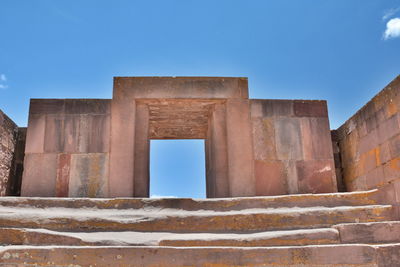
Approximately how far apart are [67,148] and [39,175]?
660 mm

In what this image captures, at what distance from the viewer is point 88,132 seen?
7.36 meters

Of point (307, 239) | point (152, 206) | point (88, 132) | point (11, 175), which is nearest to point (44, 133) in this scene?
point (88, 132)

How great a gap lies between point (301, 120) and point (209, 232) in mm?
3749

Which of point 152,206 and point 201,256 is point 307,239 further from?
point 152,206

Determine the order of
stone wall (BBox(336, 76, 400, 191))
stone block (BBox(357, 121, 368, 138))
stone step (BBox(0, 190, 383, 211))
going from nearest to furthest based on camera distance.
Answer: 1. stone step (BBox(0, 190, 383, 211))
2. stone wall (BBox(336, 76, 400, 191))
3. stone block (BBox(357, 121, 368, 138))

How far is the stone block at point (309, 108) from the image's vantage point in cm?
781

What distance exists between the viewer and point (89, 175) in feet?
23.5

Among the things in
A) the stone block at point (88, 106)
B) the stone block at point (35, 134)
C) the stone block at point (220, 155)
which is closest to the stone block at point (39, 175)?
the stone block at point (35, 134)

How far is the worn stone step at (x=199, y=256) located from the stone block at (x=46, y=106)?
3.65 m

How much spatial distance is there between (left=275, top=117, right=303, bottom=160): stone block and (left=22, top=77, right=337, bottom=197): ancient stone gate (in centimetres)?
2

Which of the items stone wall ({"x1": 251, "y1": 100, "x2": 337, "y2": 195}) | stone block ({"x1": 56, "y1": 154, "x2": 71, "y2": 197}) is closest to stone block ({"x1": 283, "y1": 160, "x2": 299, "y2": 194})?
stone wall ({"x1": 251, "y1": 100, "x2": 337, "y2": 195})

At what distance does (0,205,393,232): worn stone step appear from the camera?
480 cm

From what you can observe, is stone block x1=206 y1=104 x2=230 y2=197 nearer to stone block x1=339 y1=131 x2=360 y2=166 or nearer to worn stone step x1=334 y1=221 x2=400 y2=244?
stone block x1=339 y1=131 x2=360 y2=166

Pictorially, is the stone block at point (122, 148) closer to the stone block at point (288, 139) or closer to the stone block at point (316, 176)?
the stone block at point (288, 139)
